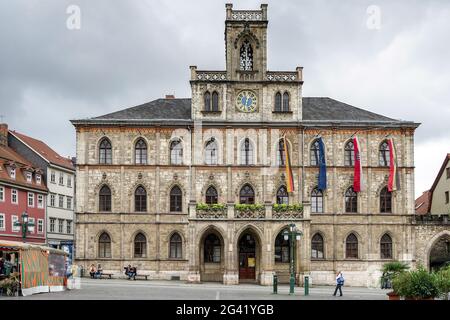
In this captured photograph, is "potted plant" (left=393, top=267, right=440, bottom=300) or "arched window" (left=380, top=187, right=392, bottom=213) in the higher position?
"arched window" (left=380, top=187, right=392, bottom=213)

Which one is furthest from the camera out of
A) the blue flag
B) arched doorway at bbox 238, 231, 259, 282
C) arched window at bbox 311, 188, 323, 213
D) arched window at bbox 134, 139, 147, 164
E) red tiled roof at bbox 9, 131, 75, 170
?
red tiled roof at bbox 9, 131, 75, 170

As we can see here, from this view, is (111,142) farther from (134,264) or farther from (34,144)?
(34,144)

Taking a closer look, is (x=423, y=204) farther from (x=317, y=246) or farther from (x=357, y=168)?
(x=317, y=246)

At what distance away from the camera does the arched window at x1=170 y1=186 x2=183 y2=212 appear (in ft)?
185

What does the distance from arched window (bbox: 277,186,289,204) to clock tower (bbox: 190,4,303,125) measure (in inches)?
217

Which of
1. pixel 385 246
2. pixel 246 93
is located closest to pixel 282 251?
pixel 385 246

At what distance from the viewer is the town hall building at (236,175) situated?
184 ft

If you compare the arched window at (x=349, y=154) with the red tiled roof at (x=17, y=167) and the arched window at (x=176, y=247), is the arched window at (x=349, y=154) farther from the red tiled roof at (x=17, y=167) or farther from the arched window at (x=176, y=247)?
the red tiled roof at (x=17, y=167)

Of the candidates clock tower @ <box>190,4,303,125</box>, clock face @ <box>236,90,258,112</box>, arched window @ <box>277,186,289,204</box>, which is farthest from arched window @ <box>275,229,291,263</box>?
clock face @ <box>236,90,258,112</box>

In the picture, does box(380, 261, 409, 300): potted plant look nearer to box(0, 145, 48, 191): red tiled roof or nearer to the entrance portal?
the entrance portal

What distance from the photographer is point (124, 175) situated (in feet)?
185

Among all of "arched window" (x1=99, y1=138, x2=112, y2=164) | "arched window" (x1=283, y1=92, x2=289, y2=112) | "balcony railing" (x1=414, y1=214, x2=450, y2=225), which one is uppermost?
"arched window" (x1=283, y1=92, x2=289, y2=112)
